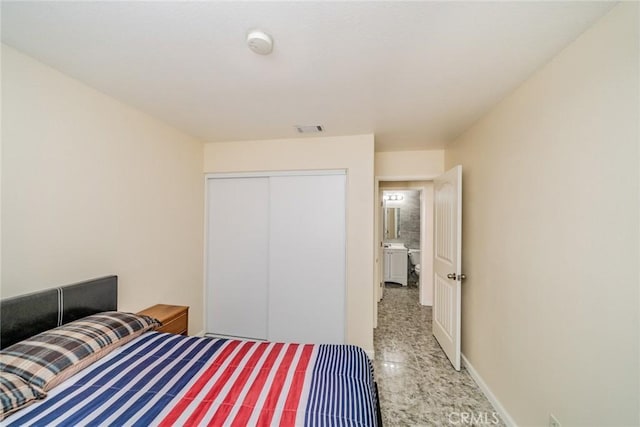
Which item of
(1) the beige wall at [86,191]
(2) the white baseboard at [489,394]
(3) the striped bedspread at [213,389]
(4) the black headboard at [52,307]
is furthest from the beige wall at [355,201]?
(4) the black headboard at [52,307]

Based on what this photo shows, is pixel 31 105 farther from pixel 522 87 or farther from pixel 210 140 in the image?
pixel 522 87

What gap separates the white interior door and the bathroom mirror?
296 centimetres

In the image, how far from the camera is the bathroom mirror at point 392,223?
19.5 feet

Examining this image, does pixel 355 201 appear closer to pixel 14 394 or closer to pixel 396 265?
pixel 14 394

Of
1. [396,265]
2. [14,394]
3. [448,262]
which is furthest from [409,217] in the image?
[14,394]

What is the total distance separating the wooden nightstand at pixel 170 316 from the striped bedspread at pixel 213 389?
17.2 inches

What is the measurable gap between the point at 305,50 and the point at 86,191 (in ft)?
6.01

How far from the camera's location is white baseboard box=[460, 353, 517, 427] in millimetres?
1714

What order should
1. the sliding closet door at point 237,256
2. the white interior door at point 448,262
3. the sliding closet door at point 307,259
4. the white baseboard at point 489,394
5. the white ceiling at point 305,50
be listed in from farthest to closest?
the sliding closet door at point 237,256 → the sliding closet door at point 307,259 → the white interior door at point 448,262 → the white baseboard at point 489,394 → the white ceiling at point 305,50

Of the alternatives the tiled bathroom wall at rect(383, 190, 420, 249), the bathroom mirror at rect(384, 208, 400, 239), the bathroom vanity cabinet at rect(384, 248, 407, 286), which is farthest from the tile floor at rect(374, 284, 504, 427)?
the bathroom mirror at rect(384, 208, 400, 239)

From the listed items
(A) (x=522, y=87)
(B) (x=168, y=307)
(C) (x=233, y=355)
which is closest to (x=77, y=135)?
(B) (x=168, y=307)

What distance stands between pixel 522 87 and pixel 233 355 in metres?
2.60

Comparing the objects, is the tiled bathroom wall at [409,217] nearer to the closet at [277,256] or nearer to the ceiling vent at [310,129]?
the closet at [277,256]

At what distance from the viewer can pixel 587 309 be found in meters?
1.13
